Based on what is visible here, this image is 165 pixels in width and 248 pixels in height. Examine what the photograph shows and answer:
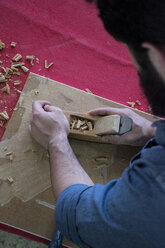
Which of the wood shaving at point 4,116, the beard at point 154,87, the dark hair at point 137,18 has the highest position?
the dark hair at point 137,18

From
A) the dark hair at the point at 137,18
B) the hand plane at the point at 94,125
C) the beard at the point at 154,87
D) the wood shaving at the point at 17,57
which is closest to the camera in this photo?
the dark hair at the point at 137,18

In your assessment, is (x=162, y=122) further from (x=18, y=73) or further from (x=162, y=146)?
(x=18, y=73)

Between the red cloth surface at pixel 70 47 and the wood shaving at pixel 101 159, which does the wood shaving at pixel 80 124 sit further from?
the red cloth surface at pixel 70 47

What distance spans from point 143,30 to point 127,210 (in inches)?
20.1

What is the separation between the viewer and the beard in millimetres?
755

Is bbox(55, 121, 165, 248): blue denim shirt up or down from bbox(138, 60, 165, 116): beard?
down

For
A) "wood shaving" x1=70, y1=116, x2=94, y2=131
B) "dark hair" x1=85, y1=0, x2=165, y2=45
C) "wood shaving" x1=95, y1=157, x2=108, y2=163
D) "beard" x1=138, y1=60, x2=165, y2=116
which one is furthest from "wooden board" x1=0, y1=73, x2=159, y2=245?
"dark hair" x1=85, y1=0, x2=165, y2=45

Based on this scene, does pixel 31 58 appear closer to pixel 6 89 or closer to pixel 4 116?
pixel 6 89

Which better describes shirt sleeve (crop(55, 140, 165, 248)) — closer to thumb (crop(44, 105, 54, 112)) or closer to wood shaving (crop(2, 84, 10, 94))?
thumb (crop(44, 105, 54, 112))

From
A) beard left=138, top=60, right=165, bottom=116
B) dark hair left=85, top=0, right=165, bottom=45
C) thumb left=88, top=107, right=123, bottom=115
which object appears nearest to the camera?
dark hair left=85, top=0, right=165, bottom=45

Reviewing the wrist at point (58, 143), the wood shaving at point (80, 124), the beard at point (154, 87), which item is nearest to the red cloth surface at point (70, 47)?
the wood shaving at point (80, 124)

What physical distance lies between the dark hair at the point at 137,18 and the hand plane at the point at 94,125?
16.4 inches

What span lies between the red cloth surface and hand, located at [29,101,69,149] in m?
0.24

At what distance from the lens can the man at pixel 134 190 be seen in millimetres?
683
